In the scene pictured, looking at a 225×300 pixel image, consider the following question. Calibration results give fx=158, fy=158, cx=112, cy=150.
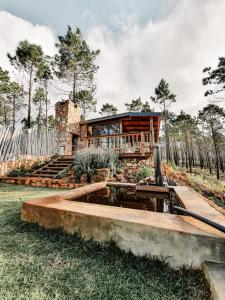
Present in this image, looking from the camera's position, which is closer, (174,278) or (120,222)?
(174,278)

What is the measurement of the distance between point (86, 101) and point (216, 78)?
43.2ft

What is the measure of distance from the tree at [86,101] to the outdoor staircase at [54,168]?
1031 centimetres

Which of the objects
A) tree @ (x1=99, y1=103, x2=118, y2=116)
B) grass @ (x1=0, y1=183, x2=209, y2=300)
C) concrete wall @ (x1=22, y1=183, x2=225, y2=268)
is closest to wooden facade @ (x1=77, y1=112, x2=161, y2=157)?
concrete wall @ (x1=22, y1=183, x2=225, y2=268)

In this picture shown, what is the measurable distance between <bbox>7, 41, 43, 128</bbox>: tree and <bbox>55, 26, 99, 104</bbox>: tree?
2.07 meters

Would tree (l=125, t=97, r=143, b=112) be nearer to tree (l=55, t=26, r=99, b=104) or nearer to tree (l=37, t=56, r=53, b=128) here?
tree (l=55, t=26, r=99, b=104)

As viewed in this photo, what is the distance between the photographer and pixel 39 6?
553 centimetres

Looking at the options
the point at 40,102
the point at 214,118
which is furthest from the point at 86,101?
the point at 214,118

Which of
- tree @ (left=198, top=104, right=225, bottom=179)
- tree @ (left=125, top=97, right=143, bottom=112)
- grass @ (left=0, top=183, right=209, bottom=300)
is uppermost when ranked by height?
tree @ (left=125, top=97, right=143, bottom=112)

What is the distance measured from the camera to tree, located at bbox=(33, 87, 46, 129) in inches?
755

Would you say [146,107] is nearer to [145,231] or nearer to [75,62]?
[75,62]

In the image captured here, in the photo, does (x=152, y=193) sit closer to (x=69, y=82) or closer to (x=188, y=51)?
(x=188, y=51)

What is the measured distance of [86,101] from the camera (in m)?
18.8

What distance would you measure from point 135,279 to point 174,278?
0.91ft

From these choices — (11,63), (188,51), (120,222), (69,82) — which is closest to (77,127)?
(69,82)
